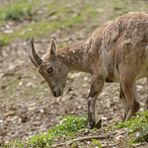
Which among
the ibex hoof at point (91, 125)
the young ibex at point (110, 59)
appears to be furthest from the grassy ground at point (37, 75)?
the young ibex at point (110, 59)

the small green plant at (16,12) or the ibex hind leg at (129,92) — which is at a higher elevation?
the ibex hind leg at (129,92)

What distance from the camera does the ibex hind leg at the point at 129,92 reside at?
36.3 feet

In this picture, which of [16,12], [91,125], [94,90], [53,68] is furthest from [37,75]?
[16,12]

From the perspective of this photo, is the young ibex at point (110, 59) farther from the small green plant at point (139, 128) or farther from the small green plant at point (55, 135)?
the small green plant at point (139, 128)

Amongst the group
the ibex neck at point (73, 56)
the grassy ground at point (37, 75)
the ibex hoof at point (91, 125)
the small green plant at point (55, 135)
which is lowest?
the grassy ground at point (37, 75)

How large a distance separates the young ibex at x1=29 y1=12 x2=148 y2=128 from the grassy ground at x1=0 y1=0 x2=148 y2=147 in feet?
2.36

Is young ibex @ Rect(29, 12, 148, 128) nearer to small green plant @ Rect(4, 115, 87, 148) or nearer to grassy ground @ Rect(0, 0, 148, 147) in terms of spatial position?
small green plant @ Rect(4, 115, 87, 148)

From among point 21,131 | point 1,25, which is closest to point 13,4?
point 1,25

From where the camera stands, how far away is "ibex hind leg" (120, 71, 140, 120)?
36.3 ft

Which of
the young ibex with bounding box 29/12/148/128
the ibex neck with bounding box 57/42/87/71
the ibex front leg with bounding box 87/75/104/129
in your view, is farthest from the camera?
the ibex neck with bounding box 57/42/87/71

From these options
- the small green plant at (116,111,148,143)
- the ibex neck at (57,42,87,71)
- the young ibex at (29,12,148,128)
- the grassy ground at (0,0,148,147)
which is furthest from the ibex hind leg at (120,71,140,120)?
the ibex neck at (57,42,87,71)

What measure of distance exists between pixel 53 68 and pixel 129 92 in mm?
2235

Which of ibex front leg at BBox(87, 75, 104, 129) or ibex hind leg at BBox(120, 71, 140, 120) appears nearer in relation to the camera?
ibex hind leg at BBox(120, 71, 140, 120)

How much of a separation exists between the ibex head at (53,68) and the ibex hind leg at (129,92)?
1.94 m
